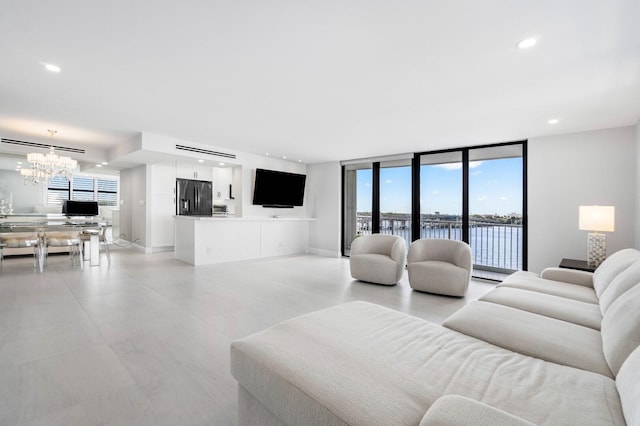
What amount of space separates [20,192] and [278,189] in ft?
28.6

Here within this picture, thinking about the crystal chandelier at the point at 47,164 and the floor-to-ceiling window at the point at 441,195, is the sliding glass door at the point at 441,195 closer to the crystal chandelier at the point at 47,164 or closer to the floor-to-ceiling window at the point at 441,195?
the floor-to-ceiling window at the point at 441,195

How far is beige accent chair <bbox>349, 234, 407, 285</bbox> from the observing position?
14.8ft

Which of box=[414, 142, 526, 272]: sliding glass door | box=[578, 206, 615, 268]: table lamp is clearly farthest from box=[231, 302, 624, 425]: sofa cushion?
box=[414, 142, 526, 272]: sliding glass door

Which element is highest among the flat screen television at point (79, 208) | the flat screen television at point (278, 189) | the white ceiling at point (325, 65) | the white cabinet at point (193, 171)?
the white ceiling at point (325, 65)

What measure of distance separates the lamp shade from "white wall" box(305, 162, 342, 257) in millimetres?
4724

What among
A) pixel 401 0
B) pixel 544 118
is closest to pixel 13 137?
pixel 401 0

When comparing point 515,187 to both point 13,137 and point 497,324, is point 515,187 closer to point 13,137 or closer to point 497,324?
point 497,324

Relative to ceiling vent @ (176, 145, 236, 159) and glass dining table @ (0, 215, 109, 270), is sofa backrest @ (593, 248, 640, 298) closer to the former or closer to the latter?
ceiling vent @ (176, 145, 236, 159)

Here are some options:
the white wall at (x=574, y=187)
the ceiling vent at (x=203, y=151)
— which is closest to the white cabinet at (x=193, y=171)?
the ceiling vent at (x=203, y=151)

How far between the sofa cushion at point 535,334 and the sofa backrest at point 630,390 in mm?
305

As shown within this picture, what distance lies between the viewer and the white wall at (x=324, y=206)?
7.66m

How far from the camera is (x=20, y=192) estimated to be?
959cm

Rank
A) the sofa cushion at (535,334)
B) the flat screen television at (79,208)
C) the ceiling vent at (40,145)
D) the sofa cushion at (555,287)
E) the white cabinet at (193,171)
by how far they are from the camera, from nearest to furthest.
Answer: the sofa cushion at (535,334) < the sofa cushion at (555,287) < the ceiling vent at (40,145) < the white cabinet at (193,171) < the flat screen television at (79,208)

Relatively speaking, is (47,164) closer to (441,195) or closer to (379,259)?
(379,259)
